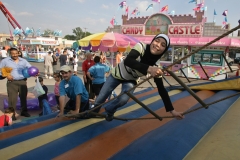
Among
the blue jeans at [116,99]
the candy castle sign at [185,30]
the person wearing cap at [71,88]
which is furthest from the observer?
the candy castle sign at [185,30]

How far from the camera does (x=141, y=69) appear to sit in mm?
1660

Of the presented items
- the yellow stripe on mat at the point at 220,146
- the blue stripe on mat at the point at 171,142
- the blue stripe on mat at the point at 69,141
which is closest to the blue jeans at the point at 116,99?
the blue stripe on mat at the point at 69,141

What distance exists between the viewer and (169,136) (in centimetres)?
179

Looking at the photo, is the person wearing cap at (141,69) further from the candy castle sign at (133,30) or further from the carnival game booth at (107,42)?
the candy castle sign at (133,30)

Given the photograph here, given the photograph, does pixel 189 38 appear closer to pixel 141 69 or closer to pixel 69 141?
pixel 141 69

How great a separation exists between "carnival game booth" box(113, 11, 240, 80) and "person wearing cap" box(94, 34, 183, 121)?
354 inches

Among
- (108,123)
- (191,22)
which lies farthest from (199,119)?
(191,22)

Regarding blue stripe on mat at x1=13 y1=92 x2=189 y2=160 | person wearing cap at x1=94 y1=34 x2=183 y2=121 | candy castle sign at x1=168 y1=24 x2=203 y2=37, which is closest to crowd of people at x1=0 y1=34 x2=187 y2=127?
person wearing cap at x1=94 y1=34 x2=183 y2=121

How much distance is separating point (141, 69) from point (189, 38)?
37.7ft

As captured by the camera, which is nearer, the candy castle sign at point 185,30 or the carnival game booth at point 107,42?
the carnival game booth at point 107,42

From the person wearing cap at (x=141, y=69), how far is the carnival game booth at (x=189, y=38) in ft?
29.5

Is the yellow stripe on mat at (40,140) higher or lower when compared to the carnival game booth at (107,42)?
lower

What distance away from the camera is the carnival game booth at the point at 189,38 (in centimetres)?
1131

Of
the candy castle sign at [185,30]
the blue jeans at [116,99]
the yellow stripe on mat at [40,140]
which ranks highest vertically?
the candy castle sign at [185,30]
